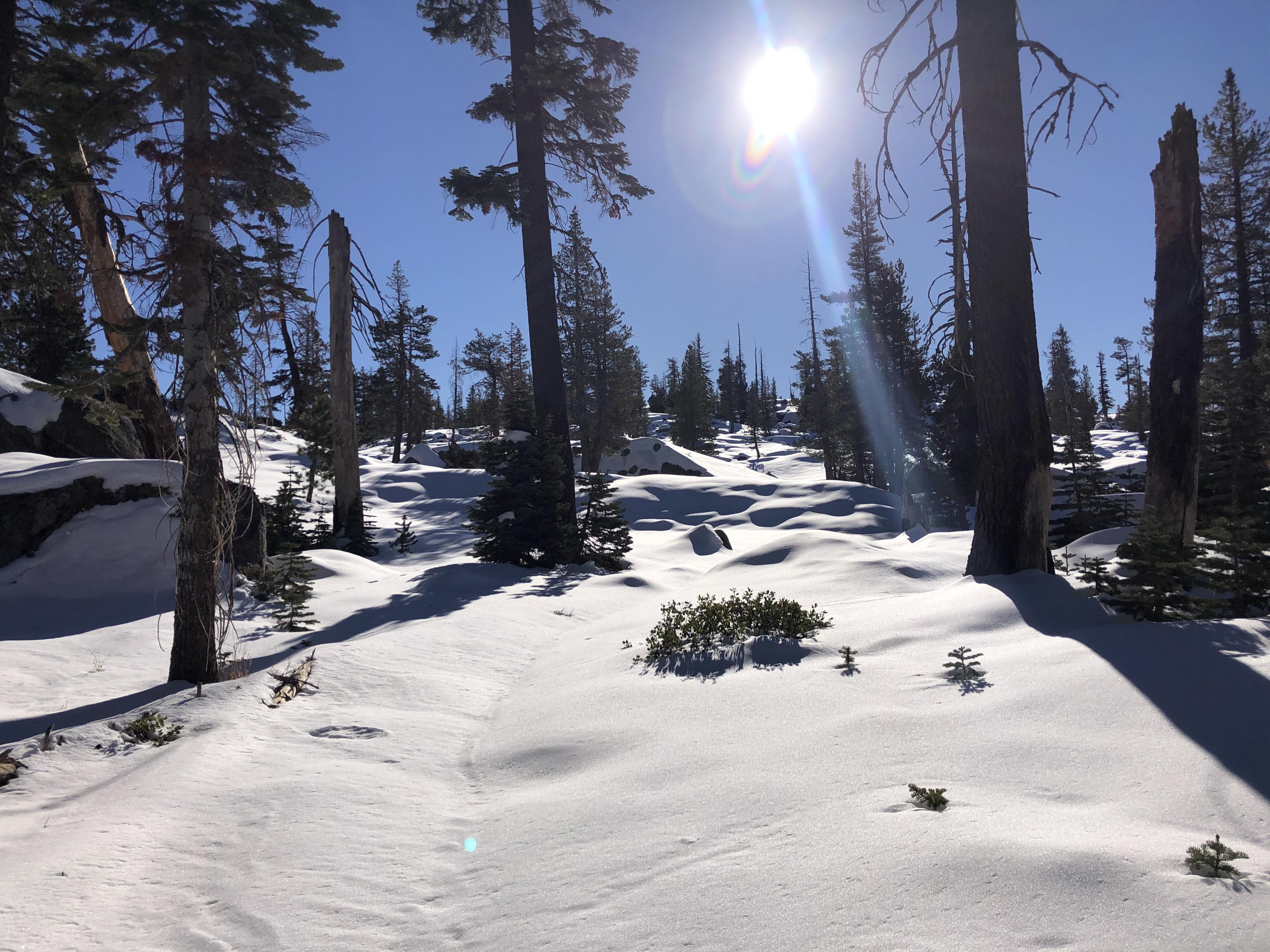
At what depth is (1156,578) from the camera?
431 cm

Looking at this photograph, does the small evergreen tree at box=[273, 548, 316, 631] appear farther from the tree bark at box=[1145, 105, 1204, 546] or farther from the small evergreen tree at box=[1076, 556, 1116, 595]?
the tree bark at box=[1145, 105, 1204, 546]

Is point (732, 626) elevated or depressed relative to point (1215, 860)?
depressed

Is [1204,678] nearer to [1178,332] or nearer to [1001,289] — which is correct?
[1001,289]

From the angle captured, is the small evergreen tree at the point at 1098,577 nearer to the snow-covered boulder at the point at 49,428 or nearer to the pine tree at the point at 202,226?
the pine tree at the point at 202,226

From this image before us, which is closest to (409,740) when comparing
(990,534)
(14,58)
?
(990,534)

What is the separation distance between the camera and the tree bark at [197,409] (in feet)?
17.8

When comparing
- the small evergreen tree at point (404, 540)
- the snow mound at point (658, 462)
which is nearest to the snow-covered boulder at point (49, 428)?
the small evergreen tree at point (404, 540)

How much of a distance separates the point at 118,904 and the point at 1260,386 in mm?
29375

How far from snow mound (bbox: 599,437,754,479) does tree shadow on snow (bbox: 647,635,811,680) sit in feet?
76.8

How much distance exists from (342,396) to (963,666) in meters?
13.3

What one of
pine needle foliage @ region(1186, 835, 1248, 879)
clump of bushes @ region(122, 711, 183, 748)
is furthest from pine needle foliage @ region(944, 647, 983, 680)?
clump of bushes @ region(122, 711, 183, 748)

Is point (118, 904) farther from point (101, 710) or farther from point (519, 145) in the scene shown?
point (519, 145)

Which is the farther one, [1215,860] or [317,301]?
[317,301]

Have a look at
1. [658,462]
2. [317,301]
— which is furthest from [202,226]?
[658,462]
